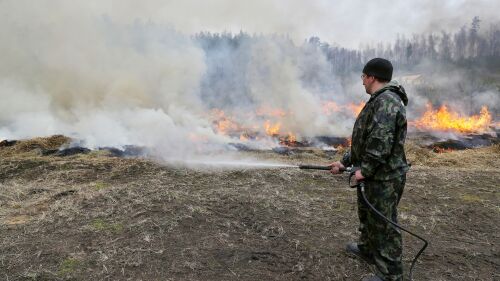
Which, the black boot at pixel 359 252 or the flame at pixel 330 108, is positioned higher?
the flame at pixel 330 108

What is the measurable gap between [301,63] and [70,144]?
1671 cm

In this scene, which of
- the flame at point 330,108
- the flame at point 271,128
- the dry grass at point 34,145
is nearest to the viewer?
the dry grass at point 34,145

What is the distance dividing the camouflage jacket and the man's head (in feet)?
0.36

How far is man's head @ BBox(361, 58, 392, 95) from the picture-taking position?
3.70 metres

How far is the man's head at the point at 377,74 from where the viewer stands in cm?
370

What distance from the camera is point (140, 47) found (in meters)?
18.2

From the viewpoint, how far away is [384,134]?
3.45 metres

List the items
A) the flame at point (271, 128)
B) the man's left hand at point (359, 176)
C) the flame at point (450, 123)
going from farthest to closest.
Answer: the flame at point (450, 123) → the flame at point (271, 128) → the man's left hand at point (359, 176)

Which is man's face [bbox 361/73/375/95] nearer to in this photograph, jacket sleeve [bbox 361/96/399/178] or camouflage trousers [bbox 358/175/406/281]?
Result: jacket sleeve [bbox 361/96/399/178]

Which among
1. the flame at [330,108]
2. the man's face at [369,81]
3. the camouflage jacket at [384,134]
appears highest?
the flame at [330,108]

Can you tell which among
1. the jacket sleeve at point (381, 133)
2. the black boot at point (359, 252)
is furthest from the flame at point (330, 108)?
the jacket sleeve at point (381, 133)

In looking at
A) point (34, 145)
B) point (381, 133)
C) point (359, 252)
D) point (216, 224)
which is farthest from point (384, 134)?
point (34, 145)

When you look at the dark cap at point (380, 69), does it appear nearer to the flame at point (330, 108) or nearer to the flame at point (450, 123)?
the flame at point (330, 108)

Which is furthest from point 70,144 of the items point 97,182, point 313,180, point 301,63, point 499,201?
point 301,63
